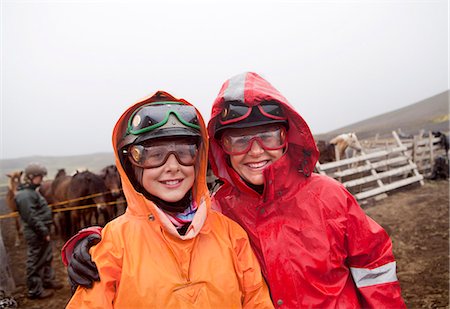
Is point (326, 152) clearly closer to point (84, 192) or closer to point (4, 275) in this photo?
point (84, 192)

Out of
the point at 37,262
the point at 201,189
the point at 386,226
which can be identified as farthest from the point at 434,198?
the point at 37,262

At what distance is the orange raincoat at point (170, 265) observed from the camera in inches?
65.2

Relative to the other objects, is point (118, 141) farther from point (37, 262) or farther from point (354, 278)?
point (37, 262)

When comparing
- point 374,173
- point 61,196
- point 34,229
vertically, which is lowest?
point 374,173

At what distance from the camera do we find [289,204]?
213 cm

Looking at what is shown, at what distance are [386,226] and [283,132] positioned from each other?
6609 millimetres

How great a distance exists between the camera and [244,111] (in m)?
2.16

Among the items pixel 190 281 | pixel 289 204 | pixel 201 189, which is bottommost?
pixel 190 281

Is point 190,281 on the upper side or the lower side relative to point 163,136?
lower

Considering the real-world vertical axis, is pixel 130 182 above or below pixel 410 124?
above

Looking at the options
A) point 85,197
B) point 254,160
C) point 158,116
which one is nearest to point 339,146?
point 85,197

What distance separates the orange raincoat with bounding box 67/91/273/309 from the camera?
1.66 meters

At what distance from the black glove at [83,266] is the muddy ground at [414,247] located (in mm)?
4713

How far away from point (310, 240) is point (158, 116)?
1.22 meters
